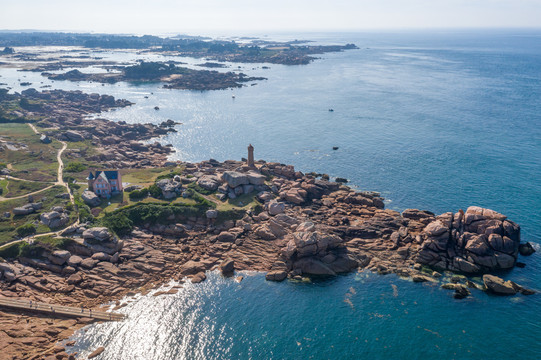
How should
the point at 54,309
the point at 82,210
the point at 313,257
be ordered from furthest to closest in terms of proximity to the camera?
the point at 82,210
the point at 313,257
the point at 54,309

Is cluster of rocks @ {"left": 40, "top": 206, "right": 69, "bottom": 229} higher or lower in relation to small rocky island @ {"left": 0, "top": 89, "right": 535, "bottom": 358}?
higher

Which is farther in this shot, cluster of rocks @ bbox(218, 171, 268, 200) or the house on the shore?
cluster of rocks @ bbox(218, 171, 268, 200)

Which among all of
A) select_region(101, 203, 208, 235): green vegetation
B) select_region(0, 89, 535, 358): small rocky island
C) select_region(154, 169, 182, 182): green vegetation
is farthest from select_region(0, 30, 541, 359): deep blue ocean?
select_region(154, 169, 182, 182): green vegetation

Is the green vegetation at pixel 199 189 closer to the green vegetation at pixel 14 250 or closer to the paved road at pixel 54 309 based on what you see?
the green vegetation at pixel 14 250

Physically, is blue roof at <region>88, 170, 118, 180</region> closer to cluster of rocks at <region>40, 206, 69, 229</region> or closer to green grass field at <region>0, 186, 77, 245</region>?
green grass field at <region>0, 186, 77, 245</region>

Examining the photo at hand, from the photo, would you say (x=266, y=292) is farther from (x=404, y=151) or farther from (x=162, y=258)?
(x=404, y=151)

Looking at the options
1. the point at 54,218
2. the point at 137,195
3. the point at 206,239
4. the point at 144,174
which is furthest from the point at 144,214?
the point at 144,174

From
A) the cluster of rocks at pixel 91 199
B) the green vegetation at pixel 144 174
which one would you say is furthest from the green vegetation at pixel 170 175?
the cluster of rocks at pixel 91 199

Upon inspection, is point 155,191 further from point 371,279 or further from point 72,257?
point 371,279
